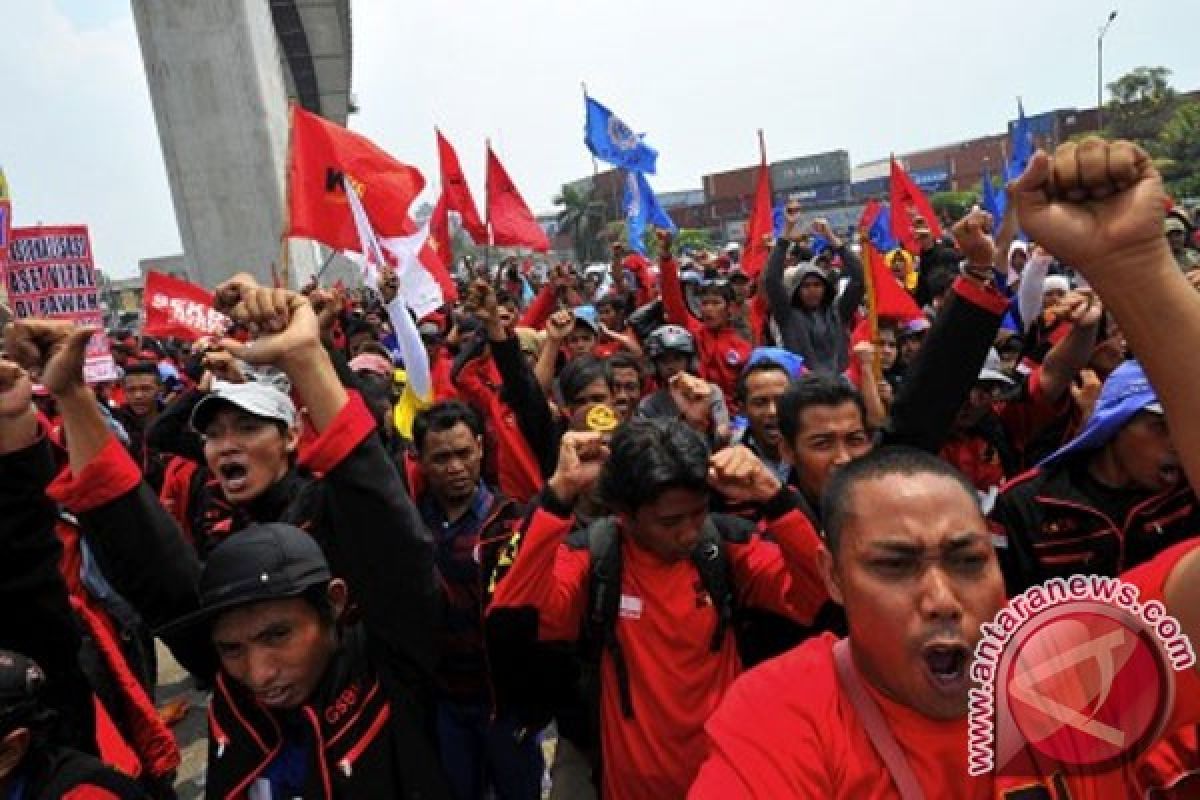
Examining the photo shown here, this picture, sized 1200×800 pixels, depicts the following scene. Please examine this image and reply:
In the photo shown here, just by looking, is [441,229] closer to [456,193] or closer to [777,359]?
[456,193]

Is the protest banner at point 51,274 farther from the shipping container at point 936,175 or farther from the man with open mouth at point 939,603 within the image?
the shipping container at point 936,175

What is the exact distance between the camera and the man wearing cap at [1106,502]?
2.34m

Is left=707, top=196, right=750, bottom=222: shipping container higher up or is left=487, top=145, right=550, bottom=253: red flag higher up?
left=707, top=196, right=750, bottom=222: shipping container

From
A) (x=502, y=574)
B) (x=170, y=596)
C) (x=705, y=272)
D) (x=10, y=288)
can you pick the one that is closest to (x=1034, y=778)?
(x=502, y=574)

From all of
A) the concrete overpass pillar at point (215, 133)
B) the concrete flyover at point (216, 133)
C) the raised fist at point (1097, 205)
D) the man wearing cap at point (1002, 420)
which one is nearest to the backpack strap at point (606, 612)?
the raised fist at point (1097, 205)

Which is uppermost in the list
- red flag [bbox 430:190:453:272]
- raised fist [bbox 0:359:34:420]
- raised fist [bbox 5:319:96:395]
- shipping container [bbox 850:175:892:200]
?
shipping container [bbox 850:175:892:200]

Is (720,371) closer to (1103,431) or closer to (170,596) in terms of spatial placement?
(1103,431)

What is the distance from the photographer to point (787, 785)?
121 centimetres

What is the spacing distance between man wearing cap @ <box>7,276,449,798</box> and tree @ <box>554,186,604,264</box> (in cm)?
4757

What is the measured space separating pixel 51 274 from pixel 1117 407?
6.47 m

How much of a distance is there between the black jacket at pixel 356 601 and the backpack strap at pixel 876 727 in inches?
35.8

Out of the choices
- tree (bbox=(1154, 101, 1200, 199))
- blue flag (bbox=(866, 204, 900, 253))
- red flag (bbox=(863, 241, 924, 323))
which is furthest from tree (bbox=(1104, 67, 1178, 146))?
red flag (bbox=(863, 241, 924, 323))

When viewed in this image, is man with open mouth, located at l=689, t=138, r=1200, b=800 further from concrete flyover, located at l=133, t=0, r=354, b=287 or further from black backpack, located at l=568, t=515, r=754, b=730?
concrete flyover, located at l=133, t=0, r=354, b=287

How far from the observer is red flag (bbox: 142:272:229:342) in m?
6.50
